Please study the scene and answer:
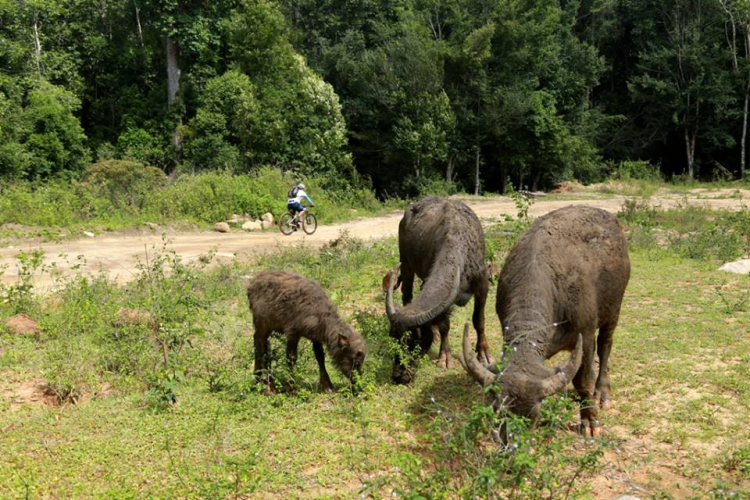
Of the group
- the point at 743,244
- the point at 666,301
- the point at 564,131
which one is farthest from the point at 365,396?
the point at 564,131

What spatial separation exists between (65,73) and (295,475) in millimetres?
31133

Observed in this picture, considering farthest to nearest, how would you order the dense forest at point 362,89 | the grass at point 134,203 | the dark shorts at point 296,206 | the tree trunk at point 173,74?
the tree trunk at point 173,74
the dense forest at point 362,89
the dark shorts at point 296,206
the grass at point 134,203

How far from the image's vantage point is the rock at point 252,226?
1919 cm

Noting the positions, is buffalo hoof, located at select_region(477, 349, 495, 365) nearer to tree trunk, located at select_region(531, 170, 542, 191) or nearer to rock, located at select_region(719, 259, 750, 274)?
rock, located at select_region(719, 259, 750, 274)

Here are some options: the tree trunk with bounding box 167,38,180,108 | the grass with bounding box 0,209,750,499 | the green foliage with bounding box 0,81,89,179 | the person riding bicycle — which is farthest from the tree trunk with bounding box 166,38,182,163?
the grass with bounding box 0,209,750,499

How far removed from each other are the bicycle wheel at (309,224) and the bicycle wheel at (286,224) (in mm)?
457

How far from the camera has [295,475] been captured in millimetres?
5031

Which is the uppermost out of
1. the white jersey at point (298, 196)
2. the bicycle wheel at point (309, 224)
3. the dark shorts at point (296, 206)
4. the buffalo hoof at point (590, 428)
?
the white jersey at point (298, 196)

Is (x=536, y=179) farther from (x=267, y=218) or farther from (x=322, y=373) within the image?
(x=322, y=373)

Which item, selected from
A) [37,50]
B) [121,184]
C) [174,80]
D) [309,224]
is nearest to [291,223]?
[309,224]

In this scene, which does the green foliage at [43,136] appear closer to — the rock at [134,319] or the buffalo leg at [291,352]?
the rock at [134,319]

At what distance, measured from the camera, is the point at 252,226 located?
19328 mm

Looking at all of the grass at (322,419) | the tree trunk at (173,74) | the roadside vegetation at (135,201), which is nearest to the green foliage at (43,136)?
the roadside vegetation at (135,201)

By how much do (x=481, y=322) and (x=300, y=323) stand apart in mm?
2617
